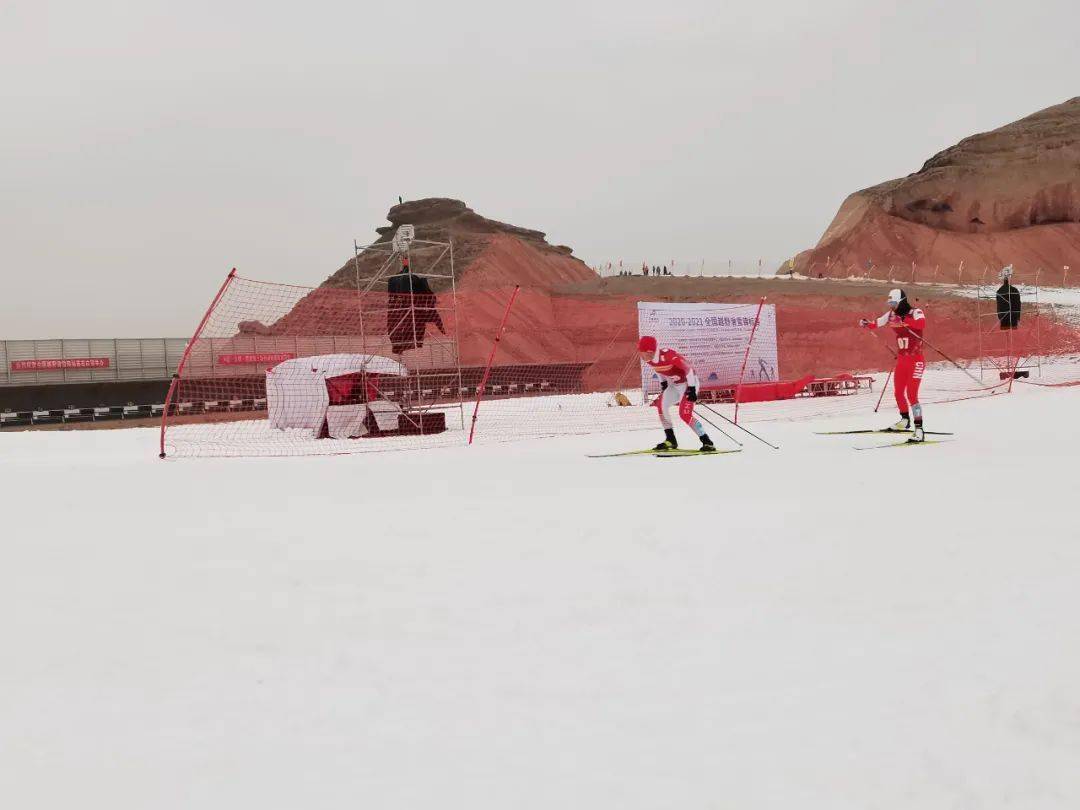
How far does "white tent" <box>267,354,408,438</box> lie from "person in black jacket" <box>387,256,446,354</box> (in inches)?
22.9

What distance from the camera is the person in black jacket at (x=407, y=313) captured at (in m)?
14.8

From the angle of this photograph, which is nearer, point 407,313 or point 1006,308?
point 407,313

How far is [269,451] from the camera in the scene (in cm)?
1301

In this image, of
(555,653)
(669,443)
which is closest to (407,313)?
(669,443)

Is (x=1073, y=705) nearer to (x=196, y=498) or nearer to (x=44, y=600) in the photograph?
(x=44, y=600)

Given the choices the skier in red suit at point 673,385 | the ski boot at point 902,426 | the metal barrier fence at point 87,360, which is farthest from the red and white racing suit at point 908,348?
the metal barrier fence at point 87,360

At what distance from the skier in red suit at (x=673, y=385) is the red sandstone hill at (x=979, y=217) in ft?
180

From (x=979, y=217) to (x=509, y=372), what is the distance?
1981 inches

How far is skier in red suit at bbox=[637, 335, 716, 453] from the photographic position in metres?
10.5

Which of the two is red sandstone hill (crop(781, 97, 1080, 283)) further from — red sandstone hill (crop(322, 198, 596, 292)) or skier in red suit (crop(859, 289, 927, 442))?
skier in red suit (crop(859, 289, 927, 442))

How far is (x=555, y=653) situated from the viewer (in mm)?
3436

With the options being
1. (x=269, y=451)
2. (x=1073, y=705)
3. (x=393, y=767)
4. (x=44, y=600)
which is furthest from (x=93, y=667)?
(x=269, y=451)

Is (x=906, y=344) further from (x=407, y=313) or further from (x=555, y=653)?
(x=555, y=653)

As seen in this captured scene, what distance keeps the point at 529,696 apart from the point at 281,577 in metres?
2.34
